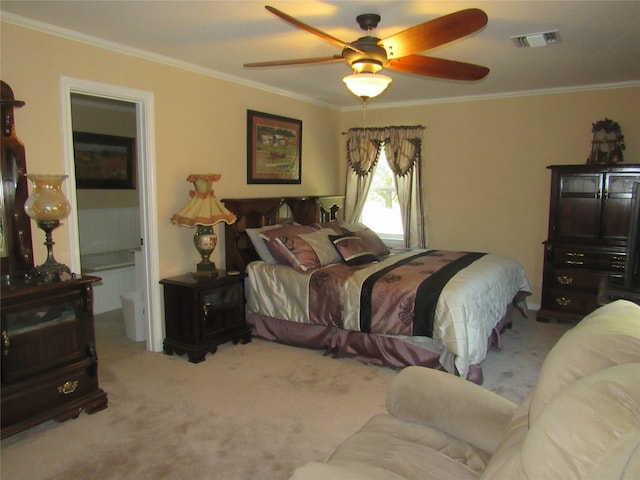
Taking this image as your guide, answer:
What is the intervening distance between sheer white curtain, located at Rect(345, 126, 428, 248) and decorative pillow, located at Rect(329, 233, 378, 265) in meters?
1.43

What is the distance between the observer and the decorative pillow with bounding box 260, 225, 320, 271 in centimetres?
397

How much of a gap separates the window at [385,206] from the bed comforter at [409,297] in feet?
5.22

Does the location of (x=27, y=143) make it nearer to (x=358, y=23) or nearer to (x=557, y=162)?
(x=358, y=23)

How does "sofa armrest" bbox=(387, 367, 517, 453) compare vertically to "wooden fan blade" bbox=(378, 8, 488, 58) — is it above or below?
below

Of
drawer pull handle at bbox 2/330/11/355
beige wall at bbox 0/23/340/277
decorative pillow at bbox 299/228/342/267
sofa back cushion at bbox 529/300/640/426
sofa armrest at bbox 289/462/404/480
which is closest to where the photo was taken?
sofa back cushion at bbox 529/300/640/426

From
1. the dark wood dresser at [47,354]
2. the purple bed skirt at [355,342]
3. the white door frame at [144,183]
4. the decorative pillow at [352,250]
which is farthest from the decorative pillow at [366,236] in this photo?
the dark wood dresser at [47,354]

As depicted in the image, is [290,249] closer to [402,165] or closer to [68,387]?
[68,387]

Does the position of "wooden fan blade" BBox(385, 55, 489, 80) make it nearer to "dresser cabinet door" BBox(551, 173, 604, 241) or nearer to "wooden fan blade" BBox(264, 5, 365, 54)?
"wooden fan blade" BBox(264, 5, 365, 54)

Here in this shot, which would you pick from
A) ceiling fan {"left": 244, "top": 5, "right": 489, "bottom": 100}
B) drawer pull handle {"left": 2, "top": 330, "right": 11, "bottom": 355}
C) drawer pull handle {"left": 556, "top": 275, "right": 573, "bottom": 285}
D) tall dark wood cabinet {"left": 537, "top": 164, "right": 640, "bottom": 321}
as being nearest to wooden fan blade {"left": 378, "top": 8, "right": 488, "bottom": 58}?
ceiling fan {"left": 244, "top": 5, "right": 489, "bottom": 100}

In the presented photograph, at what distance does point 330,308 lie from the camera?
12.1 ft

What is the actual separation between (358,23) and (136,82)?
1.82 meters

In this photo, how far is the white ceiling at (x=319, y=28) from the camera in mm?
2598

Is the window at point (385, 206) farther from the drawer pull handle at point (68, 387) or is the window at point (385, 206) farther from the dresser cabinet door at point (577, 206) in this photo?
the drawer pull handle at point (68, 387)

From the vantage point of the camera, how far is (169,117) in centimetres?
379
